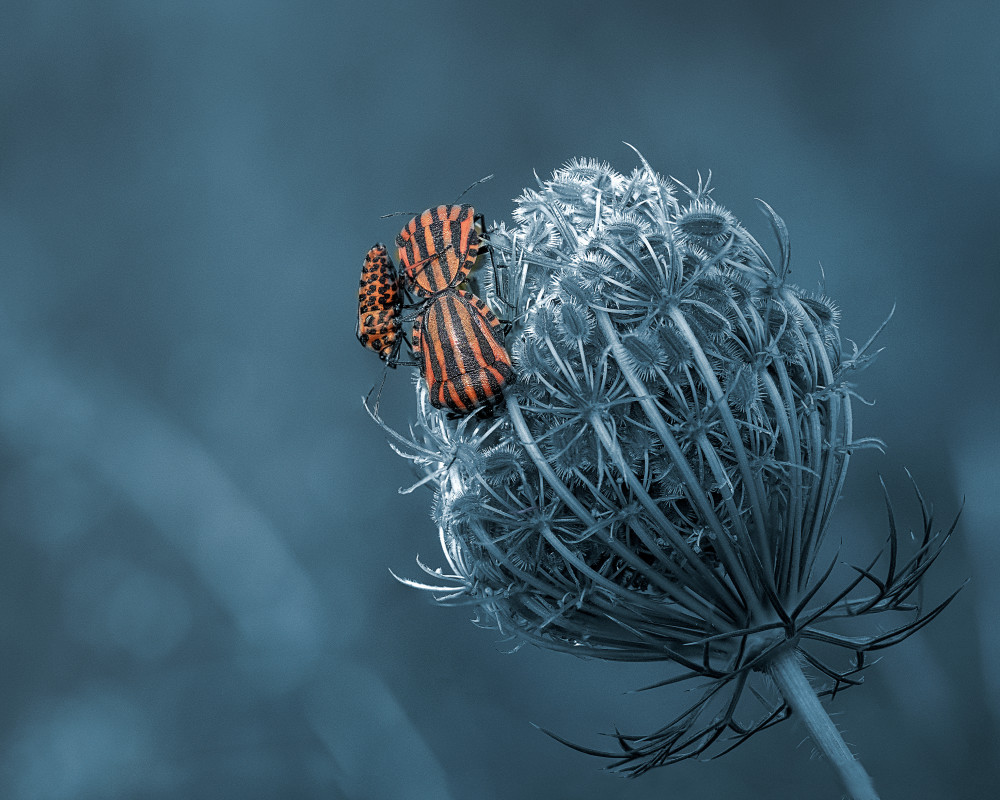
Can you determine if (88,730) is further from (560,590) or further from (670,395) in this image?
(670,395)

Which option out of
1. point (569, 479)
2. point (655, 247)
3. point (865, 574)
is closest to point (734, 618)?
point (865, 574)

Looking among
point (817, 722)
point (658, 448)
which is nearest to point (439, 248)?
point (658, 448)

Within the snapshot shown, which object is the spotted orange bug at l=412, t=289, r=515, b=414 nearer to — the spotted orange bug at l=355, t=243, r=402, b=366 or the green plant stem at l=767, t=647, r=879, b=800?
the spotted orange bug at l=355, t=243, r=402, b=366

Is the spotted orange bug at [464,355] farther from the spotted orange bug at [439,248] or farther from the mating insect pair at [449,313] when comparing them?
the spotted orange bug at [439,248]

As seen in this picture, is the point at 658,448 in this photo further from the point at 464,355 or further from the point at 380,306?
the point at 380,306

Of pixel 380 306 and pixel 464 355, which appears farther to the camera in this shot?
pixel 380 306

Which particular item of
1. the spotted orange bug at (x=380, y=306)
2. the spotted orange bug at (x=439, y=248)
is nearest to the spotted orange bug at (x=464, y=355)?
the spotted orange bug at (x=439, y=248)
